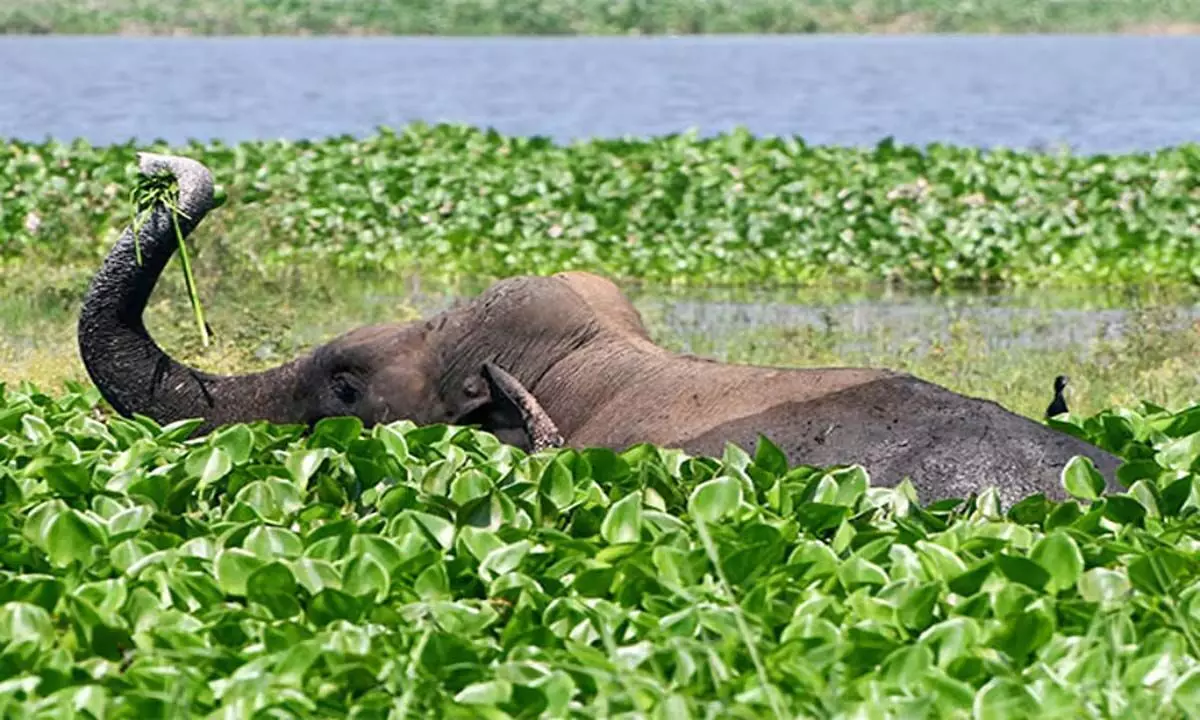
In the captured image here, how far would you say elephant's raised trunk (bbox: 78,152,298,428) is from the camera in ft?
27.2

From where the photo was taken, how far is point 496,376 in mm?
8070

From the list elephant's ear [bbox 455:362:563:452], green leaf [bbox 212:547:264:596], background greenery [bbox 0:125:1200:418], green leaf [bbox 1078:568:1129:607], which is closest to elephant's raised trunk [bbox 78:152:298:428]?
elephant's ear [bbox 455:362:563:452]

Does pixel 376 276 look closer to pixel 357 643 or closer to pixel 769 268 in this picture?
pixel 769 268

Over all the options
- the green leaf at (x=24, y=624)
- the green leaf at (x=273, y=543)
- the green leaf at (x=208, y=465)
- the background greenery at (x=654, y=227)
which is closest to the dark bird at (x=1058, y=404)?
the green leaf at (x=208, y=465)

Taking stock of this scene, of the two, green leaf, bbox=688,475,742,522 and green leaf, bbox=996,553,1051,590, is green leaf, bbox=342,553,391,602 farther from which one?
green leaf, bbox=996,553,1051,590

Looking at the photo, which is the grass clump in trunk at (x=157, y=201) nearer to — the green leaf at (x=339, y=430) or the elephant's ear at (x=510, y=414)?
the elephant's ear at (x=510, y=414)

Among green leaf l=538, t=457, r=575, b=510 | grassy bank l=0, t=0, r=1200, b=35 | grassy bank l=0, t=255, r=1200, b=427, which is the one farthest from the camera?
grassy bank l=0, t=0, r=1200, b=35

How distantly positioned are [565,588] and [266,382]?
3359mm

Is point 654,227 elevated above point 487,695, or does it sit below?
below

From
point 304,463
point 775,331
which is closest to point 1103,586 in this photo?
point 304,463

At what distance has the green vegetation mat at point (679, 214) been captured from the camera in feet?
59.3

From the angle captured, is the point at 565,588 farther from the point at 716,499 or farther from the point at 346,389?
the point at 346,389

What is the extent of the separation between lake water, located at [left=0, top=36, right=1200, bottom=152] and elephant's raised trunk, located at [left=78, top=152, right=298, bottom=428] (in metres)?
17.7

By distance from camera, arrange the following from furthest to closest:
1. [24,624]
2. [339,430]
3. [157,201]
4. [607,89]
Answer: [607,89] → [157,201] → [339,430] → [24,624]
